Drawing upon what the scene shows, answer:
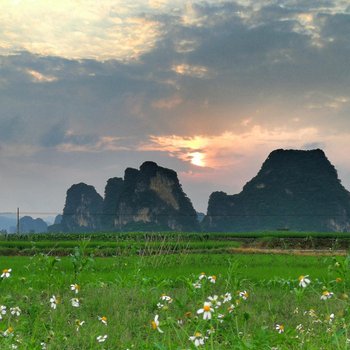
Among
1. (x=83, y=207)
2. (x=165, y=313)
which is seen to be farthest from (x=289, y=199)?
(x=165, y=313)

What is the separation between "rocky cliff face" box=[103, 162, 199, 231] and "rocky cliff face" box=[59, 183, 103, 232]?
14.7m

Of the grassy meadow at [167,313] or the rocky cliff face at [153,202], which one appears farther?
the rocky cliff face at [153,202]

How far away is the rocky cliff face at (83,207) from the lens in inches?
5910

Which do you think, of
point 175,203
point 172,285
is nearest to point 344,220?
point 175,203

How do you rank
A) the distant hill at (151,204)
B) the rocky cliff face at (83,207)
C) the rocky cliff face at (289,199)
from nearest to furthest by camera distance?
the rocky cliff face at (289,199) < the distant hill at (151,204) < the rocky cliff face at (83,207)

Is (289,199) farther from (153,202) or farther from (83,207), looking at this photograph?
(83,207)

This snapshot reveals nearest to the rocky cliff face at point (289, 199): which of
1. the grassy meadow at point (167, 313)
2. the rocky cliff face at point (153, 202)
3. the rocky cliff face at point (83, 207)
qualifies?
the rocky cliff face at point (153, 202)

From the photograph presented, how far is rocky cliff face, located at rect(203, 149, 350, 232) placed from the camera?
420ft

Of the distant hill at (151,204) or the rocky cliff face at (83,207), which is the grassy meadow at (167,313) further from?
the rocky cliff face at (83,207)

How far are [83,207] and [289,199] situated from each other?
190 feet

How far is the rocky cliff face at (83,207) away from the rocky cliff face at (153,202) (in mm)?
14678

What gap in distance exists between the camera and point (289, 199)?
132 metres

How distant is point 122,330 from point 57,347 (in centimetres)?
175

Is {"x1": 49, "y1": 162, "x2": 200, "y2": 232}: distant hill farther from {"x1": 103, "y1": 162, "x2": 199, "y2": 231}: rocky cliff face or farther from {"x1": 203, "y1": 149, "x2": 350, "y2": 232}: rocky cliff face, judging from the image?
{"x1": 203, "y1": 149, "x2": 350, "y2": 232}: rocky cliff face
